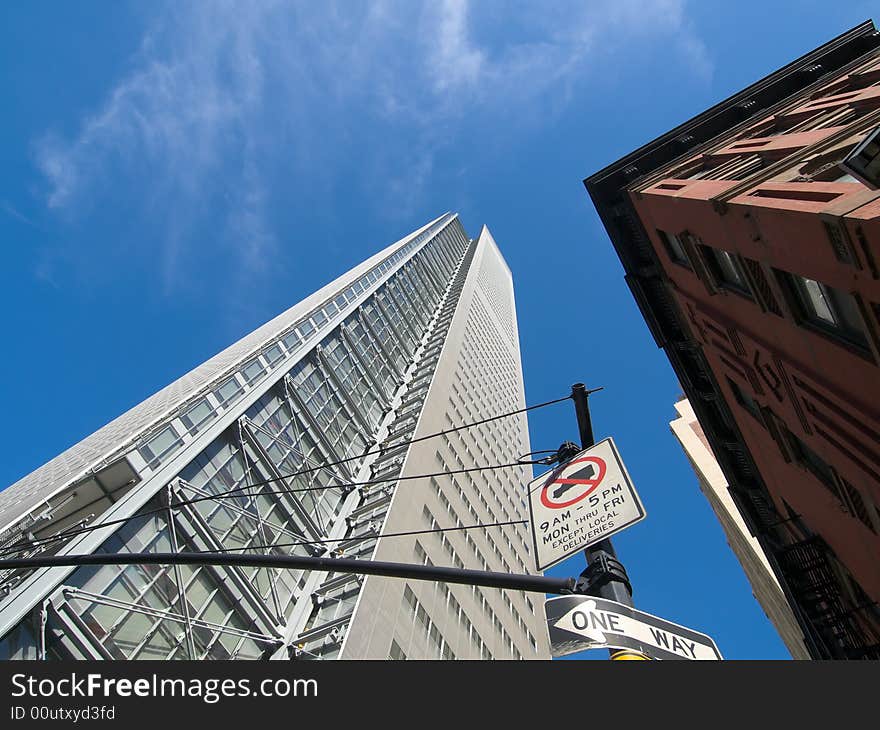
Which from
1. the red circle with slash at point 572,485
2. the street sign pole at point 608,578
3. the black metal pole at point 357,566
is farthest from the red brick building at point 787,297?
Answer: the black metal pole at point 357,566

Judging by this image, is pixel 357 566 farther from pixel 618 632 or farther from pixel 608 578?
pixel 608 578

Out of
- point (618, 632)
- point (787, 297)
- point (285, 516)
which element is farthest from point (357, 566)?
point (285, 516)

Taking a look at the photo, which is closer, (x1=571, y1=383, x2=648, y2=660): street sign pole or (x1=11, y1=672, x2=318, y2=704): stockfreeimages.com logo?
(x1=571, y1=383, x2=648, y2=660): street sign pole

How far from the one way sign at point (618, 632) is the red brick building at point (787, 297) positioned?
758 centimetres

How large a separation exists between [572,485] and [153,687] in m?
5.49

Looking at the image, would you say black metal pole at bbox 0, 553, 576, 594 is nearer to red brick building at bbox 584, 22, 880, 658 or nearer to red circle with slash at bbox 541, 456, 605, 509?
red circle with slash at bbox 541, 456, 605, 509

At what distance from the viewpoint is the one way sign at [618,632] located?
4.78 metres

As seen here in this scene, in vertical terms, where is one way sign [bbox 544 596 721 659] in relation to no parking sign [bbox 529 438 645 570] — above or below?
below

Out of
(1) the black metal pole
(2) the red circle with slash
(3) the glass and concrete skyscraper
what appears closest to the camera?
(1) the black metal pole

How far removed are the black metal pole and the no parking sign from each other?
6.20 feet

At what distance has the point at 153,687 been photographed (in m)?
6.22

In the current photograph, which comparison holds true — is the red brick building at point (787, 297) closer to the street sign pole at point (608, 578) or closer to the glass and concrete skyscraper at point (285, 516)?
the street sign pole at point (608, 578)

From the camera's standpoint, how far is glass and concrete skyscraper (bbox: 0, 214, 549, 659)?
53.8 ft

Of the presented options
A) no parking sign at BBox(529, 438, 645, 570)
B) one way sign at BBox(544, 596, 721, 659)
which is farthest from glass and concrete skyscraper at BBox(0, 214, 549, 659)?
one way sign at BBox(544, 596, 721, 659)
